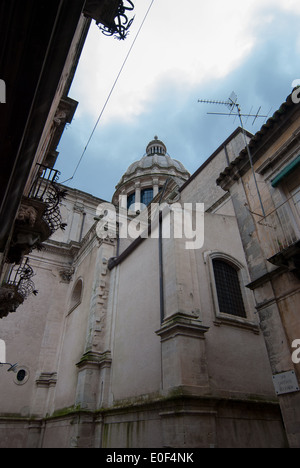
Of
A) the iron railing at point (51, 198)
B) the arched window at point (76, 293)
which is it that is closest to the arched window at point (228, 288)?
the iron railing at point (51, 198)

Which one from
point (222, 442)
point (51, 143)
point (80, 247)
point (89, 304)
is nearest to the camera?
point (222, 442)

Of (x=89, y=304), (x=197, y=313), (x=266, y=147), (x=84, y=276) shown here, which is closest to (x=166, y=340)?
(x=197, y=313)

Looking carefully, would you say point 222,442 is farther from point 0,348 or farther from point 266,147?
point 0,348

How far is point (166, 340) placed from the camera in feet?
28.5

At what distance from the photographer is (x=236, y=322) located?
10.0 metres

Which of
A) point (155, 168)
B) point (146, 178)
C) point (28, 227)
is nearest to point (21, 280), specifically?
point (28, 227)

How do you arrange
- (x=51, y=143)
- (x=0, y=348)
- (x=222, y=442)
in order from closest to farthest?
(x=222, y=442) → (x=51, y=143) → (x=0, y=348)

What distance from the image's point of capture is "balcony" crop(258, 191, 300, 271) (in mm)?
6105

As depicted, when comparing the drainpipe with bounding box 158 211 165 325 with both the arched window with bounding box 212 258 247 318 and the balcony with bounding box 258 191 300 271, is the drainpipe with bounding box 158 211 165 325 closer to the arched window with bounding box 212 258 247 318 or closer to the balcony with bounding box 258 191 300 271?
the arched window with bounding box 212 258 247 318

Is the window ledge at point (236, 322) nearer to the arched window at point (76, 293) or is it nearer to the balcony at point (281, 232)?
the balcony at point (281, 232)

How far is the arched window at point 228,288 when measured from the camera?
34.5 ft

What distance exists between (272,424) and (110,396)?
19.0 ft

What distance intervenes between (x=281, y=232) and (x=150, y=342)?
5.73 m

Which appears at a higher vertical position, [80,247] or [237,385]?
[80,247]
